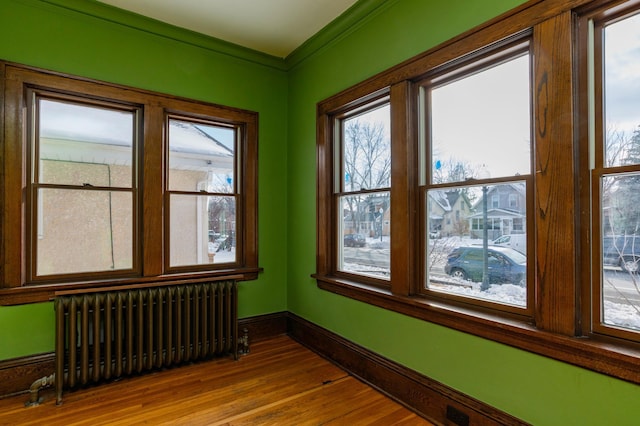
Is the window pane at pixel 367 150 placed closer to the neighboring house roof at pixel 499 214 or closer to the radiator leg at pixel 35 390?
the neighboring house roof at pixel 499 214

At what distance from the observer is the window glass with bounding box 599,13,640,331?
1.49 meters

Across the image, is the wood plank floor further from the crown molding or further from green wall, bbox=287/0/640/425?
the crown molding

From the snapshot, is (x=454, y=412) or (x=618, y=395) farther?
(x=454, y=412)

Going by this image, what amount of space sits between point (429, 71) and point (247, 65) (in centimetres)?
206

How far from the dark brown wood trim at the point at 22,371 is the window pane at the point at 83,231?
2.14 ft

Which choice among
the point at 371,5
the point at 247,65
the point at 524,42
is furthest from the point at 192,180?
the point at 524,42

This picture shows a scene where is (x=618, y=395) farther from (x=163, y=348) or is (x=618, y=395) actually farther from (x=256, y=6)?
(x=256, y=6)

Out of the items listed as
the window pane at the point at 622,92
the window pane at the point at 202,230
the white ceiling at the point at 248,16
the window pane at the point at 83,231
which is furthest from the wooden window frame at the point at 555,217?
the window pane at the point at 83,231

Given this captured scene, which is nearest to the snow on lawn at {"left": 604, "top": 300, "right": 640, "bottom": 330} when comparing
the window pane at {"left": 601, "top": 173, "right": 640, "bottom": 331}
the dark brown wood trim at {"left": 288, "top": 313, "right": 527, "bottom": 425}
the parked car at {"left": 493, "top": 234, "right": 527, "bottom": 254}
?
the window pane at {"left": 601, "top": 173, "right": 640, "bottom": 331}

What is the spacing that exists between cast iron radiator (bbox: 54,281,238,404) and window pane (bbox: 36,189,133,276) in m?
0.33

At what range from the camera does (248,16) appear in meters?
2.95

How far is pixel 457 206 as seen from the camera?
7.22 ft

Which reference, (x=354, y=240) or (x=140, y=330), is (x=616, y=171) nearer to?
(x=354, y=240)

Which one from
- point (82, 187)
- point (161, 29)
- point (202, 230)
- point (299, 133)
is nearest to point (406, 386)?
point (202, 230)
